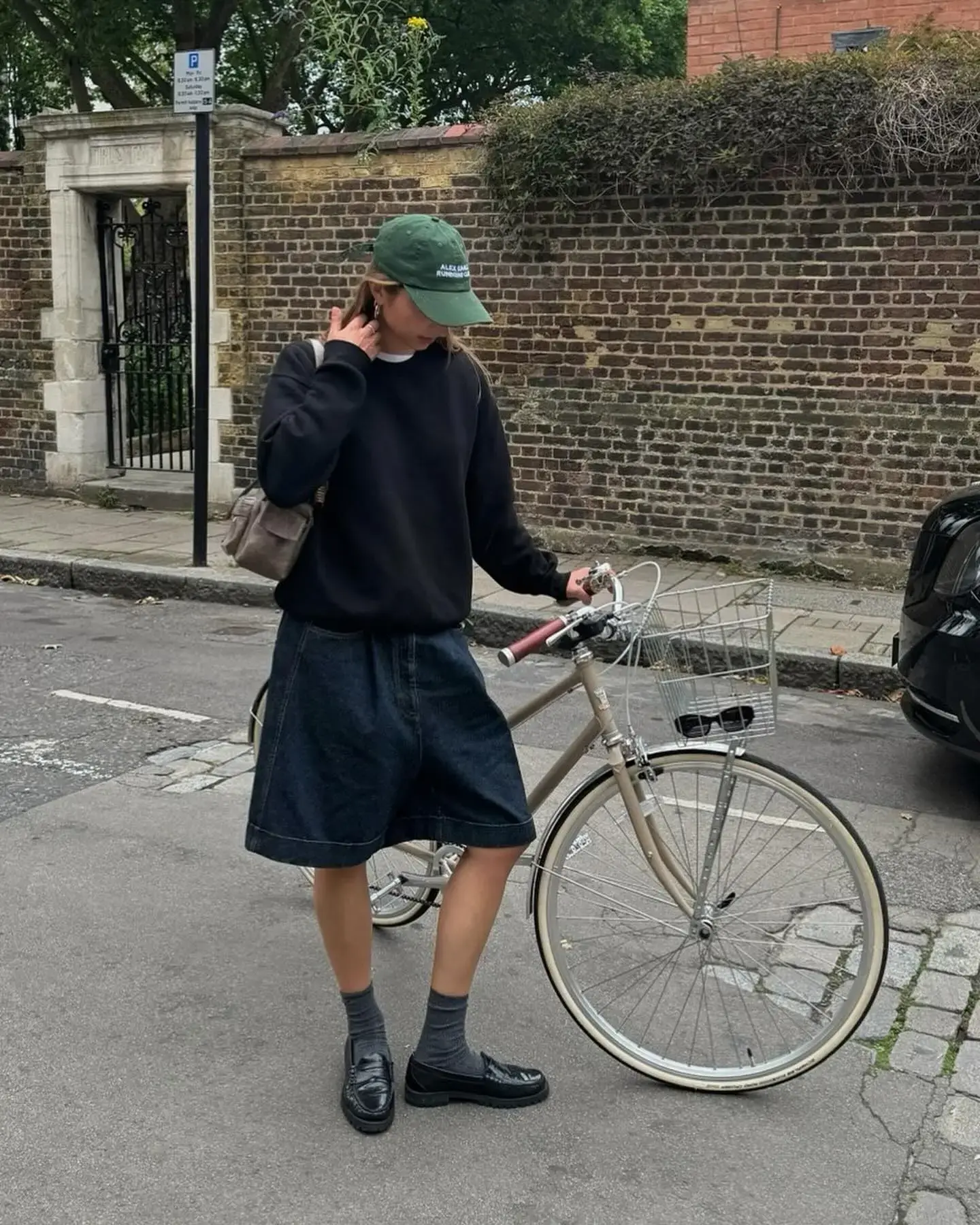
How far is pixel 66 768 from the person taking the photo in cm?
502

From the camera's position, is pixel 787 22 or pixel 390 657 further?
pixel 787 22

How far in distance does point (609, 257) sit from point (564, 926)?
22.4 ft

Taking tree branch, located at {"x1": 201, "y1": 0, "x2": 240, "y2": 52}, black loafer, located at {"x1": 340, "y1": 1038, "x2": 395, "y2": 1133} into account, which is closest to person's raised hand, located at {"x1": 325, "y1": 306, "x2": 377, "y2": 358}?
black loafer, located at {"x1": 340, "y1": 1038, "x2": 395, "y2": 1133}

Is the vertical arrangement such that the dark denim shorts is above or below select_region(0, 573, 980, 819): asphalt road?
above

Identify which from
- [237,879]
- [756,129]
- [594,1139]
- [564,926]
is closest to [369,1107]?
[594,1139]

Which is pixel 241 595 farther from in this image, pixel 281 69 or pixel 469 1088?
pixel 281 69

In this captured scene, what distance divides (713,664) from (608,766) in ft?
1.10

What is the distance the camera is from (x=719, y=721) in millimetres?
2727

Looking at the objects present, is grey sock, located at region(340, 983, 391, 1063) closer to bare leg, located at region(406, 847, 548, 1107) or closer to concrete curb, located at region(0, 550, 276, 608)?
bare leg, located at region(406, 847, 548, 1107)

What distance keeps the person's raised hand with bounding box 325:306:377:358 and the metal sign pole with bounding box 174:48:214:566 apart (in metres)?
6.31

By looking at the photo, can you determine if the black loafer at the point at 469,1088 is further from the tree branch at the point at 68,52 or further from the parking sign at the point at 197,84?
the tree branch at the point at 68,52

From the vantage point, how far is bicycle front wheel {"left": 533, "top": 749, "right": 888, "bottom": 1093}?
2.79m

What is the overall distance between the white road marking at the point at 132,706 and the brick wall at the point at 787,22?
9.01 meters

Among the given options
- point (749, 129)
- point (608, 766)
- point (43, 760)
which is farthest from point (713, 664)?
point (749, 129)
